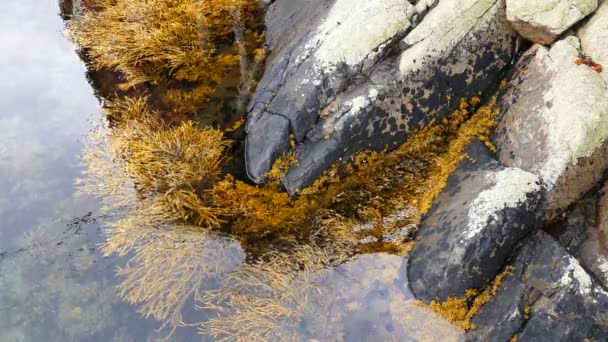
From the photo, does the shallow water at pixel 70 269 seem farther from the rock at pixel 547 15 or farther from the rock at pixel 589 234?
the rock at pixel 547 15

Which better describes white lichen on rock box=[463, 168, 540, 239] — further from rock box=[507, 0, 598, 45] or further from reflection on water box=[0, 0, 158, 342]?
reflection on water box=[0, 0, 158, 342]

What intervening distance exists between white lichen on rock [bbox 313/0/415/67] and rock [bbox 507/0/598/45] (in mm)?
1364

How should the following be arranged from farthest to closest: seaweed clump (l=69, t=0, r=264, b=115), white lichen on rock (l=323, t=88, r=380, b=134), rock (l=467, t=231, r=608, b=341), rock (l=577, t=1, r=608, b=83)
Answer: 1. seaweed clump (l=69, t=0, r=264, b=115)
2. white lichen on rock (l=323, t=88, r=380, b=134)
3. rock (l=577, t=1, r=608, b=83)
4. rock (l=467, t=231, r=608, b=341)

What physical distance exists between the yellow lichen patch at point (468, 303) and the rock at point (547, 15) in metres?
3.07

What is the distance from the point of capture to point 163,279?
6.03 m

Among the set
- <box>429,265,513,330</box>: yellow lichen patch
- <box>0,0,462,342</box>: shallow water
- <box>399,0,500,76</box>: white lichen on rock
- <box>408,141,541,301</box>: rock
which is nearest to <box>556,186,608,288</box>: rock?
<box>408,141,541,301</box>: rock

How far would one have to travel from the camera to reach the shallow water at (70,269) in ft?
18.9

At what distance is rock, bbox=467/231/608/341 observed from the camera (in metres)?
5.08

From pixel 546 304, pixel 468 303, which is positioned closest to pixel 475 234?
pixel 468 303

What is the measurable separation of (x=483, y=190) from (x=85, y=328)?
15.9 feet

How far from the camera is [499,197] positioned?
A: 18.4 ft

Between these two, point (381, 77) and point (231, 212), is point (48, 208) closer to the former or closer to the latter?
point (231, 212)

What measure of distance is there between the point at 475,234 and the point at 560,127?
5.31 ft

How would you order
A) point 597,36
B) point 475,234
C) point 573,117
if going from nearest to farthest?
point 475,234
point 573,117
point 597,36
